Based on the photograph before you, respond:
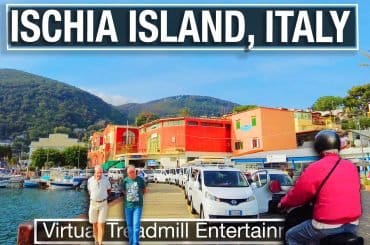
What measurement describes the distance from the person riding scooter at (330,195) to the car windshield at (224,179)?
22.6ft

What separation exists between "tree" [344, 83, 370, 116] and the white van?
44.6 metres

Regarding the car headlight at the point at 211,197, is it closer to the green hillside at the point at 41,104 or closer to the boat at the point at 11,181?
the green hillside at the point at 41,104

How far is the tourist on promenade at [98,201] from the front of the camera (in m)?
6.45

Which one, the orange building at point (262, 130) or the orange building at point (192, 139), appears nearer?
the orange building at point (262, 130)

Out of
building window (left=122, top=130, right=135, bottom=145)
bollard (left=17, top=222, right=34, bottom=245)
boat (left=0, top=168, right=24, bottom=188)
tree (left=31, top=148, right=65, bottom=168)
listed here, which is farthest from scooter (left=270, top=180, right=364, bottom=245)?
boat (left=0, top=168, right=24, bottom=188)

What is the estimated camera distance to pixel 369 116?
151 feet

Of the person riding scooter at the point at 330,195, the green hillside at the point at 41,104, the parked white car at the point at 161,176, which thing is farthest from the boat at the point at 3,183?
the person riding scooter at the point at 330,195

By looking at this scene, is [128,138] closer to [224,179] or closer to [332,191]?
[224,179]

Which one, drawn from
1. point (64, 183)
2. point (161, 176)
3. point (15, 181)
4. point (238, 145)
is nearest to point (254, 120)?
point (238, 145)

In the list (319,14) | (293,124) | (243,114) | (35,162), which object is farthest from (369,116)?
(319,14)

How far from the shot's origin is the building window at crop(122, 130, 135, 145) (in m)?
22.8

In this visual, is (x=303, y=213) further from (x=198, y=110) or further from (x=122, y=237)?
(x=198, y=110)

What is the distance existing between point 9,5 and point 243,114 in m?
32.9

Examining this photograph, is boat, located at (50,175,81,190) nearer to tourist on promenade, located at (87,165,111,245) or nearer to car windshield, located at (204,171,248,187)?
car windshield, located at (204,171,248,187)
